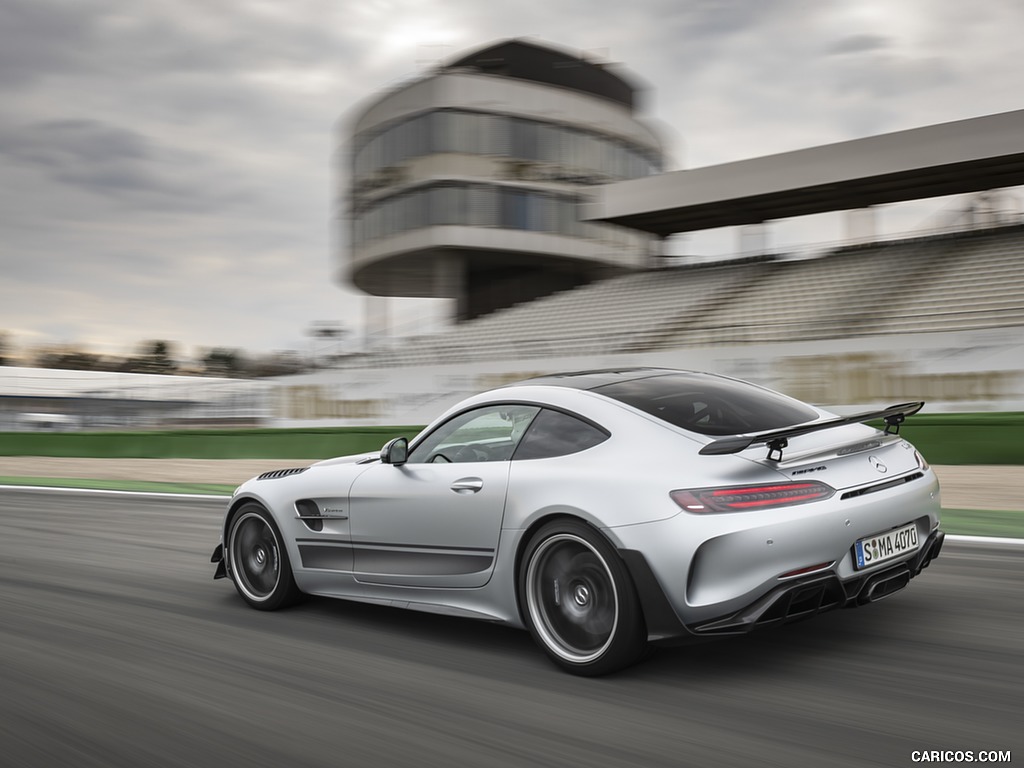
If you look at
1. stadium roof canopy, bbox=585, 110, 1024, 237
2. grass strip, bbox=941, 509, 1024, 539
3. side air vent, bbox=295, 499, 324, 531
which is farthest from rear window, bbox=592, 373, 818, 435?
stadium roof canopy, bbox=585, 110, 1024, 237

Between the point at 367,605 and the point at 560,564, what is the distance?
1.94 metres

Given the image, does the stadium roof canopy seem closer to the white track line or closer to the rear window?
the white track line

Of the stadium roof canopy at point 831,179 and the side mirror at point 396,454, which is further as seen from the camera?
the stadium roof canopy at point 831,179

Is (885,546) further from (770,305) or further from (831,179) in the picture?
(831,179)

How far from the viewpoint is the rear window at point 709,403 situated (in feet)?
14.1

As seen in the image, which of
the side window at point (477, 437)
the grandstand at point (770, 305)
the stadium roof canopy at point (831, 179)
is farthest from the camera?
the stadium roof canopy at point (831, 179)

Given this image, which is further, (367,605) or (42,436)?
(42,436)

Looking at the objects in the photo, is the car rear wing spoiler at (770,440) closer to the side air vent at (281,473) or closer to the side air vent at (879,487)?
the side air vent at (879,487)

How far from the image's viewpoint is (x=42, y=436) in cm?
2689

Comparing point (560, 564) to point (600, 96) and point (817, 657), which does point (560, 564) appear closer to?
point (817, 657)

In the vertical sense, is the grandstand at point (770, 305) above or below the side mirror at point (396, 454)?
above

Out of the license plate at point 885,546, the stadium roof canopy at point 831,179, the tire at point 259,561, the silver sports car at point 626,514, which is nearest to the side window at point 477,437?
the silver sports car at point 626,514

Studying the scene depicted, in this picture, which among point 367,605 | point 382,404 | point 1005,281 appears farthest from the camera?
point 382,404

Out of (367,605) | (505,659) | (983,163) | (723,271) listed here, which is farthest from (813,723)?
(723,271)
